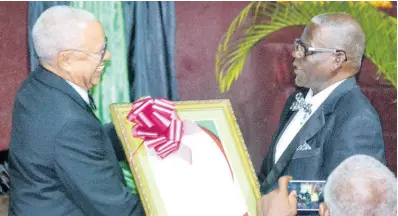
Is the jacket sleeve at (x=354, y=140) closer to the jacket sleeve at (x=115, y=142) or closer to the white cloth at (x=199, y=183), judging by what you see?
the white cloth at (x=199, y=183)

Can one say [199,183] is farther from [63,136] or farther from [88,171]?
[63,136]

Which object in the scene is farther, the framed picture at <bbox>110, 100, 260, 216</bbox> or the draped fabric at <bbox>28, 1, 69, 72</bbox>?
the draped fabric at <bbox>28, 1, 69, 72</bbox>

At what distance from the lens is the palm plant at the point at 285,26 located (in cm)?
510

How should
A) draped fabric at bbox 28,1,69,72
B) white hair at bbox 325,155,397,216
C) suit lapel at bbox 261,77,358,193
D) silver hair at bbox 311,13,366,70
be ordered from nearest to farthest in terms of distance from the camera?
white hair at bbox 325,155,397,216 → suit lapel at bbox 261,77,358,193 → silver hair at bbox 311,13,366,70 → draped fabric at bbox 28,1,69,72

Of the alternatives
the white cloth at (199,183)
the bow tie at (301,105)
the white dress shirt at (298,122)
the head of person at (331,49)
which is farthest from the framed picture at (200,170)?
the head of person at (331,49)

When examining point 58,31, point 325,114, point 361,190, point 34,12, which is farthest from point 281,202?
point 34,12

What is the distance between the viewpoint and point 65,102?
2891 millimetres

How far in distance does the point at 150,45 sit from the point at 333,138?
2045 mm

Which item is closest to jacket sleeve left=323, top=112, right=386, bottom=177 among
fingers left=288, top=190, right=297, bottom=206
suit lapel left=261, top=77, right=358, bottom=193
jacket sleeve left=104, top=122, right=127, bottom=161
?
suit lapel left=261, top=77, right=358, bottom=193

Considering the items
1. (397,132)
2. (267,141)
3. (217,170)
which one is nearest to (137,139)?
(217,170)

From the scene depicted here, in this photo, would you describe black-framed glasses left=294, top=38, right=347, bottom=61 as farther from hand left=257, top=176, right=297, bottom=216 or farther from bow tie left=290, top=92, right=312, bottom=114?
hand left=257, top=176, right=297, bottom=216

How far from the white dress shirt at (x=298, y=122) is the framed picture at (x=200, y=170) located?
0.87ft

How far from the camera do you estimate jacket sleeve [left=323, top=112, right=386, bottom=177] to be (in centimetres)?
307

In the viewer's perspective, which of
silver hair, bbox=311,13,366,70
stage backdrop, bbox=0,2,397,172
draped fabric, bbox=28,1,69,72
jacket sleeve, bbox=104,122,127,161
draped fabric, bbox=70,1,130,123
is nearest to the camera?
silver hair, bbox=311,13,366,70
